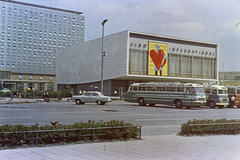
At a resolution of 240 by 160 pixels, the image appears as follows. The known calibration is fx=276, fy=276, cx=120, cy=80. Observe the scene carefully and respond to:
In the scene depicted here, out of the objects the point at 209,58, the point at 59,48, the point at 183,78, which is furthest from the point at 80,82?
the point at 209,58

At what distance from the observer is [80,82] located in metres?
71.8

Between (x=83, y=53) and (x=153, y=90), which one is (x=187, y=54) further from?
(x=153, y=90)

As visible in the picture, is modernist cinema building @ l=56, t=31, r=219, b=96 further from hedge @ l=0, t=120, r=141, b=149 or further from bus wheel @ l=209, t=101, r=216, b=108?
hedge @ l=0, t=120, r=141, b=149

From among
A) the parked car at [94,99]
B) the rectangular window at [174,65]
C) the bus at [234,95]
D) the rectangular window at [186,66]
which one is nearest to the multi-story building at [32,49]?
the parked car at [94,99]

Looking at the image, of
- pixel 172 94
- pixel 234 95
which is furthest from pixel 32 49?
pixel 234 95

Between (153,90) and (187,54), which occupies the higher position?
(187,54)

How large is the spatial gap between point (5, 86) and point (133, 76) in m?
35.8

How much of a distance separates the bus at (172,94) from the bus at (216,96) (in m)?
2.72

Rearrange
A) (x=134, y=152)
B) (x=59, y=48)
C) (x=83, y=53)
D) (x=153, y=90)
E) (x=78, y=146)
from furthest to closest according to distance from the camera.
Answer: (x=59, y=48) < (x=83, y=53) < (x=153, y=90) < (x=78, y=146) < (x=134, y=152)

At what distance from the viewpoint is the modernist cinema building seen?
A: 192 feet

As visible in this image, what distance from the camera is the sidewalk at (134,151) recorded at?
7.47m

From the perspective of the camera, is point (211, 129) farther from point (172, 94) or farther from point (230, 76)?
point (230, 76)

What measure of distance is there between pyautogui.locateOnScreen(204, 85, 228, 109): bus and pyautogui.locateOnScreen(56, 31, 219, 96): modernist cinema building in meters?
26.5

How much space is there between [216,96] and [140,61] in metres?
29.3
